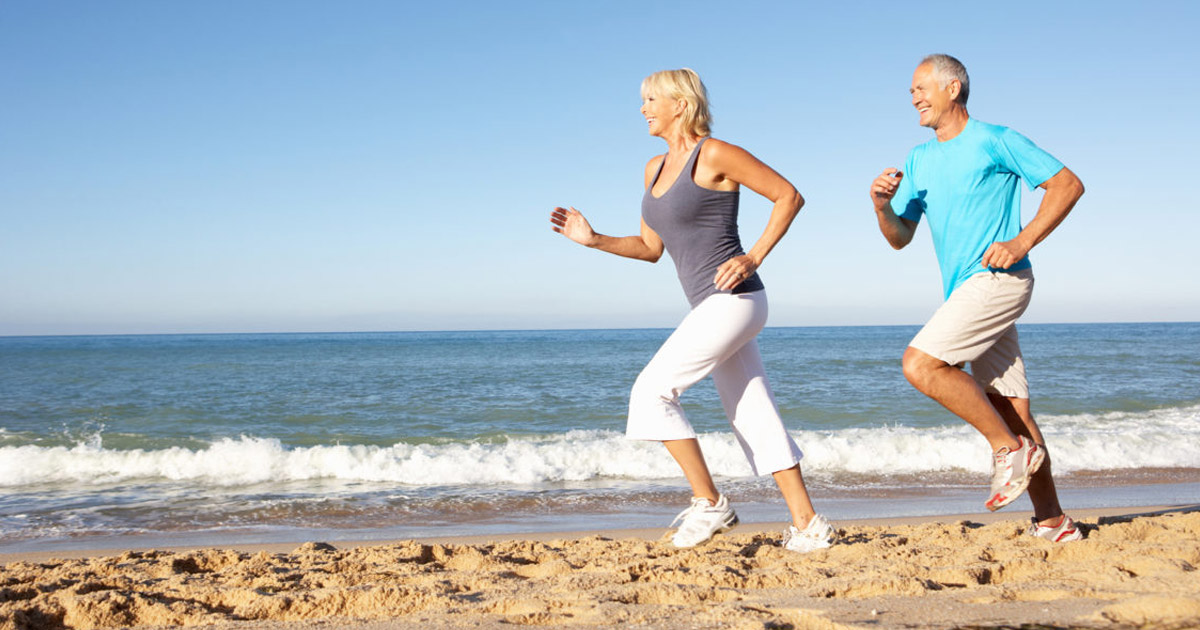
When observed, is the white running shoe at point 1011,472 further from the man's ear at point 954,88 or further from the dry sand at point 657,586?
the man's ear at point 954,88

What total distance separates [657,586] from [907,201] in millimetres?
1901

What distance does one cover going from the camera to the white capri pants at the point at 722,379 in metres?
3.10

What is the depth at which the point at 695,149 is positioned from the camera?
3133 millimetres

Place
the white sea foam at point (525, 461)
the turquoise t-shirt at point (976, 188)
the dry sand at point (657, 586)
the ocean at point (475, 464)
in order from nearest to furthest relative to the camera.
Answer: the dry sand at point (657, 586)
the turquoise t-shirt at point (976, 188)
the ocean at point (475, 464)
the white sea foam at point (525, 461)

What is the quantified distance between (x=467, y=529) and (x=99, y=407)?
44.4 feet

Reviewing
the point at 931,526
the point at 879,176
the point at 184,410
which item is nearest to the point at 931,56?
the point at 879,176

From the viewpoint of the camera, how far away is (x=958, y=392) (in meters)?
3.13

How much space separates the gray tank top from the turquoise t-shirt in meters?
0.78

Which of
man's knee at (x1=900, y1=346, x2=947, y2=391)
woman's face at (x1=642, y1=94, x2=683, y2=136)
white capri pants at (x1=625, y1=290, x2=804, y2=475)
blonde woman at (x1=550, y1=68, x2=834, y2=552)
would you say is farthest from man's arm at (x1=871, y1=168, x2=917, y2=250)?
woman's face at (x1=642, y1=94, x2=683, y2=136)

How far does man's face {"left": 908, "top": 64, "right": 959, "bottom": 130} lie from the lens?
10.7 feet

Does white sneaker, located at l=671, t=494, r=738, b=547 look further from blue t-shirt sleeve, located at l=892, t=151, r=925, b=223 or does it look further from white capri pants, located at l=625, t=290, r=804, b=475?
blue t-shirt sleeve, located at l=892, t=151, r=925, b=223

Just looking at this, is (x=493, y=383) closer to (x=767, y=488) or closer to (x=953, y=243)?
(x=767, y=488)

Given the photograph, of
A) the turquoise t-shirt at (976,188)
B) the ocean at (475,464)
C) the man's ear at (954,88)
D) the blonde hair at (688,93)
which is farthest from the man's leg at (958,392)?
the ocean at (475,464)

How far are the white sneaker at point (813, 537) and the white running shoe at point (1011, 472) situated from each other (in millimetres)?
606
